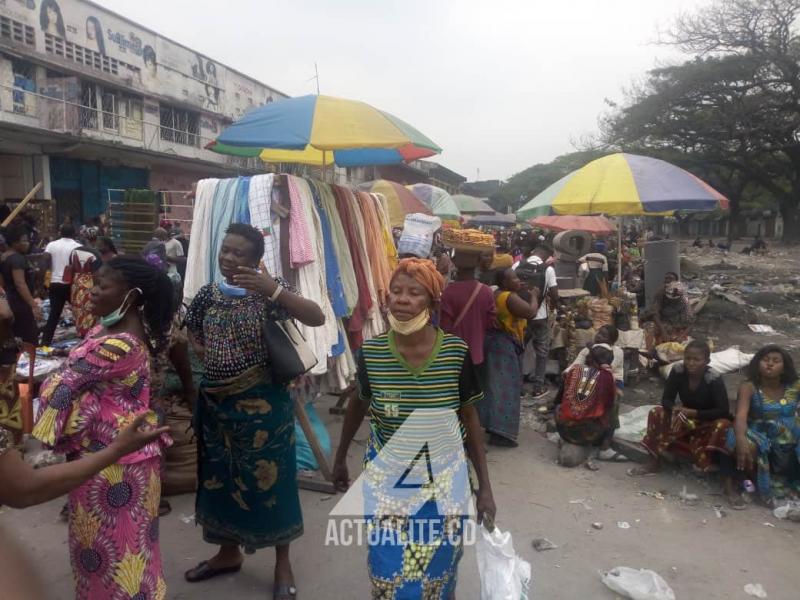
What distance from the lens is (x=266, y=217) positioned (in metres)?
3.62

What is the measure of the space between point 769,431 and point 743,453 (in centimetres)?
28

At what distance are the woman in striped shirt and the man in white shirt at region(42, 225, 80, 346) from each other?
248 inches

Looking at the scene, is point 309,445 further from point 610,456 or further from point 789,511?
point 789,511

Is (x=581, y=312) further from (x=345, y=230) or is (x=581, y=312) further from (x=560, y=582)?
(x=560, y=582)

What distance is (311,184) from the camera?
400 centimetres

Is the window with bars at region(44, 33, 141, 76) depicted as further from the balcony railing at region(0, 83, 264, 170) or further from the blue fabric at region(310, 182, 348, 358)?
the blue fabric at region(310, 182, 348, 358)

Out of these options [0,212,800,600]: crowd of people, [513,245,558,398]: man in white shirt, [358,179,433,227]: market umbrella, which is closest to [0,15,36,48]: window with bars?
[358,179,433,227]: market umbrella

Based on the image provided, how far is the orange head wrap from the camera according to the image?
2.22m

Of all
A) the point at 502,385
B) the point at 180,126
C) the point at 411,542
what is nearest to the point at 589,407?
the point at 502,385

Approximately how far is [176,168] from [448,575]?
21544 millimetres

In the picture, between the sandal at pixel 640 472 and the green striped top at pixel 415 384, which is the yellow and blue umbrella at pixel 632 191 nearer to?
the sandal at pixel 640 472

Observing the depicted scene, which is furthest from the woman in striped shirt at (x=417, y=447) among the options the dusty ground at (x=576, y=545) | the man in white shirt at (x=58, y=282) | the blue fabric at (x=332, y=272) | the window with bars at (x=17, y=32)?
the window with bars at (x=17, y=32)

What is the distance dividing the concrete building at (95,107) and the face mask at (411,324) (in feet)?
40.1

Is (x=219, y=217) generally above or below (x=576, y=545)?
above
